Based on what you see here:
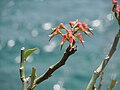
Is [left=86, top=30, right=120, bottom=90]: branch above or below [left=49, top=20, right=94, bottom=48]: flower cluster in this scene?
below

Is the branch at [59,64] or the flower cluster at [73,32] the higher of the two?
the flower cluster at [73,32]

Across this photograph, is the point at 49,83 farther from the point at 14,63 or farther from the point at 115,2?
the point at 115,2

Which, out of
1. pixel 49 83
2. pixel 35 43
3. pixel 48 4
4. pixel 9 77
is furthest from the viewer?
pixel 48 4

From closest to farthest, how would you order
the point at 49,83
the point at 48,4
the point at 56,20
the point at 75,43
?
the point at 75,43 < the point at 49,83 < the point at 56,20 < the point at 48,4

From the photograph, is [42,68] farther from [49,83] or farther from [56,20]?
[56,20]

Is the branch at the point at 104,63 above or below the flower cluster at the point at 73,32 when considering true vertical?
below

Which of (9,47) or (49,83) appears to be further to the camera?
(9,47)

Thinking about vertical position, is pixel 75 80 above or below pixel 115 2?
below

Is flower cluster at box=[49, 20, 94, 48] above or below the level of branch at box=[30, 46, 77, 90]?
above

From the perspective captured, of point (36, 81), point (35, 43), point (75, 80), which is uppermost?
point (36, 81)

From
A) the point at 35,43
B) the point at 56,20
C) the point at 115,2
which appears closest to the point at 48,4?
the point at 56,20

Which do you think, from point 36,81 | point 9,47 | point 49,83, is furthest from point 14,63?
point 36,81
